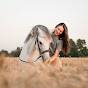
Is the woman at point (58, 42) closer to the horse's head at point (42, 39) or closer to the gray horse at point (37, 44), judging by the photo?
the gray horse at point (37, 44)

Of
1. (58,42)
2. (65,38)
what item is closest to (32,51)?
(58,42)

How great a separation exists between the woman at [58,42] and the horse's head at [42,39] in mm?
887

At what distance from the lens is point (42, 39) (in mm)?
2914

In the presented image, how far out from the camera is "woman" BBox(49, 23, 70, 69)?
3926mm

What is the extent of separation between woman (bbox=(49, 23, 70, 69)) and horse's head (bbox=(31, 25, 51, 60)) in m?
0.89

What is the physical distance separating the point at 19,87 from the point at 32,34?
2.71m

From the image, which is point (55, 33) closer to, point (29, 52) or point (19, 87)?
point (29, 52)

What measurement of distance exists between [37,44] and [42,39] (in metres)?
0.24

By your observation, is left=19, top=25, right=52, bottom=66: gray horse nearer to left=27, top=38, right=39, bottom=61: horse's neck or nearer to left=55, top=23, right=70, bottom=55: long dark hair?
left=27, top=38, right=39, bottom=61: horse's neck

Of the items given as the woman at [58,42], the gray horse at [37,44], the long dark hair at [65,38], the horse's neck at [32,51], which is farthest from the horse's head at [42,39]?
the long dark hair at [65,38]

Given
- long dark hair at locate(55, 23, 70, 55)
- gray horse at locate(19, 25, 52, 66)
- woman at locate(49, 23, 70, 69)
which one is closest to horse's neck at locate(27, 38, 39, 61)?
gray horse at locate(19, 25, 52, 66)

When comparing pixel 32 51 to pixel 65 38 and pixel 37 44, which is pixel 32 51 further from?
pixel 65 38

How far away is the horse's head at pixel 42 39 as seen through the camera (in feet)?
9.37

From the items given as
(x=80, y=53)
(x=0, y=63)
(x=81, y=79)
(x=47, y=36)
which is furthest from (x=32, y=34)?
(x=80, y=53)
